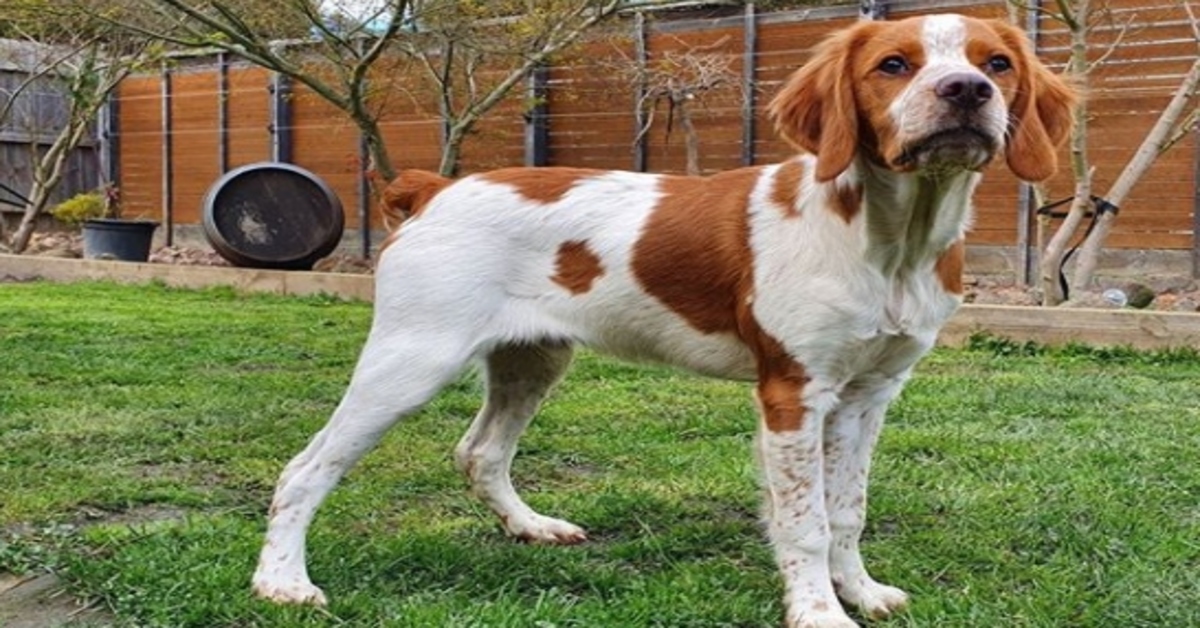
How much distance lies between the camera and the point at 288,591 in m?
2.80

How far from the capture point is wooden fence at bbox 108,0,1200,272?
9406mm

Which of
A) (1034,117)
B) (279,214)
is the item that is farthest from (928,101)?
(279,214)

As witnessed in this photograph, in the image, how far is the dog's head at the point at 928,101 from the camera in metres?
2.45

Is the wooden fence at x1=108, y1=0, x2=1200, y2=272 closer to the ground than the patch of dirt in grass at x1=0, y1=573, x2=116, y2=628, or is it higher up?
higher up

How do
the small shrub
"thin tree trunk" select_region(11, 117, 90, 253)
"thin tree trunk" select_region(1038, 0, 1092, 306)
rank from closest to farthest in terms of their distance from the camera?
1. "thin tree trunk" select_region(1038, 0, 1092, 306)
2. "thin tree trunk" select_region(11, 117, 90, 253)
3. the small shrub

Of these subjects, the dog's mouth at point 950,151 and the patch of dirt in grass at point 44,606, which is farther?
the patch of dirt in grass at point 44,606

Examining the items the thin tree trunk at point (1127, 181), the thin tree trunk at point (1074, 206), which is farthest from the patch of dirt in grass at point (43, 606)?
the thin tree trunk at point (1127, 181)

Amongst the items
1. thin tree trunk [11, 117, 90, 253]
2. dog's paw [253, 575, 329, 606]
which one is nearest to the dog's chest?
dog's paw [253, 575, 329, 606]

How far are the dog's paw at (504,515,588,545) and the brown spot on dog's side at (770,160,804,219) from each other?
109 cm

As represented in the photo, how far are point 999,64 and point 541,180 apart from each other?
1149 mm

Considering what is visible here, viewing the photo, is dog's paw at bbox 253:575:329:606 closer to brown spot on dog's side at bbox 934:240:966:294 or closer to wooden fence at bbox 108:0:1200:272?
brown spot on dog's side at bbox 934:240:966:294

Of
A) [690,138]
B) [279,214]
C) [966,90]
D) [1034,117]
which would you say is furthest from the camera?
[279,214]

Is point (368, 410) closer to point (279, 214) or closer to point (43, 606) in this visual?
point (43, 606)

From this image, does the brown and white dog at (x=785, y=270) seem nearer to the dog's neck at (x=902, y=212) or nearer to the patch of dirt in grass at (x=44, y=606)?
the dog's neck at (x=902, y=212)
